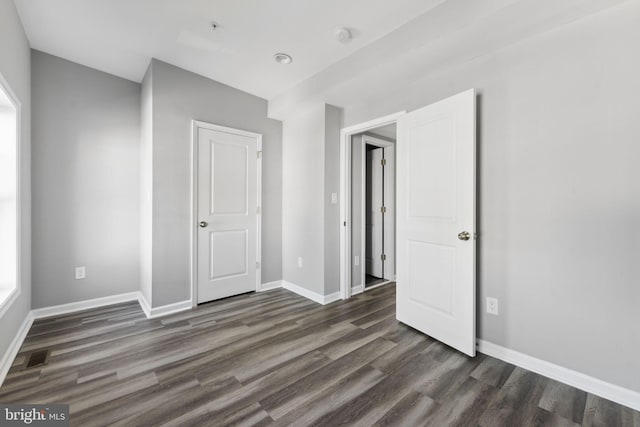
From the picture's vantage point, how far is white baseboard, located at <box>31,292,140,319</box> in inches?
108

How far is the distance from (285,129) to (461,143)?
2.41 meters

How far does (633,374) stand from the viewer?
61.2 inches

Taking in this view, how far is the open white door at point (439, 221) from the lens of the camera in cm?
208

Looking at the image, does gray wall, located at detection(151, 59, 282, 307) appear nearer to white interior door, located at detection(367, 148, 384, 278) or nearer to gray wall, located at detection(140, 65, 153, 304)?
gray wall, located at detection(140, 65, 153, 304)

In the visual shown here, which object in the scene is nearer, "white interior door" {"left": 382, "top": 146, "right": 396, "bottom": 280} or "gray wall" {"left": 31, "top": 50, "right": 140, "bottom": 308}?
"gray wall" {"left": 31, "top": 50, "right": 140, "bottom": 308}

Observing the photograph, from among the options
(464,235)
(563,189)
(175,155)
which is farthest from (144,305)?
(563,189)

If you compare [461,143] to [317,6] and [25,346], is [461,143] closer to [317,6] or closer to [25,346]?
[317,6]

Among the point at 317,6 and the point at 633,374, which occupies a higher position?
the point at 317,6

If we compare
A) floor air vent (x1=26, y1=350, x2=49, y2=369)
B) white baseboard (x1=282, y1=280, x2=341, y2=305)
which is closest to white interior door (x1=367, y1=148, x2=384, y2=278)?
white baseboard (x1=282, y1=280, x2=341, y2=305)

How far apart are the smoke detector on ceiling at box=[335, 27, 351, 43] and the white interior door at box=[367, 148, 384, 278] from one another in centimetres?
210

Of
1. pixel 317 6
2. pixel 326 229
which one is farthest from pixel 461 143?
pixel 326 229

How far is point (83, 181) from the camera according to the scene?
294 centimetres

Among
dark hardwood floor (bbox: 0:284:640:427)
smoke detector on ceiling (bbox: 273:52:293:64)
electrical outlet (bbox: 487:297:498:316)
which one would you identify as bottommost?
dark hardwood floor (bbox: 0:284:640:427)

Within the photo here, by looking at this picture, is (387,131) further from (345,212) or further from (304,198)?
(304,198)
